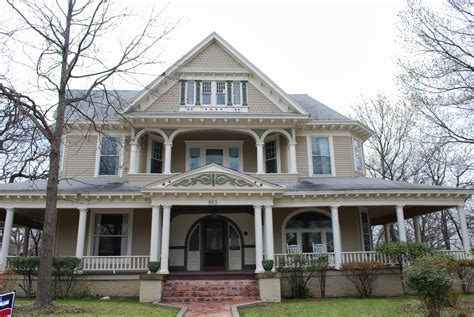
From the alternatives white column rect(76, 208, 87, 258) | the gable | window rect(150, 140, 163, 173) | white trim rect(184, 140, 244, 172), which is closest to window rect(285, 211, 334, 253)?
white trim rect(184, 140, 244, 172)

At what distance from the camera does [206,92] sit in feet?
61.3

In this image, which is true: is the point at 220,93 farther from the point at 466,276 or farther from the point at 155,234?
the point at 466,276

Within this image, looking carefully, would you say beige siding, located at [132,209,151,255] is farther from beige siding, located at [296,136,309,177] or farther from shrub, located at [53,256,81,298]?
beige siding, located at [296,136,309,177]

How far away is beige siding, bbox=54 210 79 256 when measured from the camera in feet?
55.4

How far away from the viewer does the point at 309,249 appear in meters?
17.5

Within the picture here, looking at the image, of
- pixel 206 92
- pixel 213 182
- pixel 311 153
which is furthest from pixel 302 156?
pixel 213 182

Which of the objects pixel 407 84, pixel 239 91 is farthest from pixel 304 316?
pixel 239 91

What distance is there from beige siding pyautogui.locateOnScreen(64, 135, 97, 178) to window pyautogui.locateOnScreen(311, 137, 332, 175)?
1034 centimetres

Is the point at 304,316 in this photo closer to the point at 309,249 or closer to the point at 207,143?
the point at 309,249

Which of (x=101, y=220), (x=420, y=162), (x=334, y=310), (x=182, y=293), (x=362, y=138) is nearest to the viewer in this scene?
(x=334, y=310)

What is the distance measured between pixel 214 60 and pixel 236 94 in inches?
79.5

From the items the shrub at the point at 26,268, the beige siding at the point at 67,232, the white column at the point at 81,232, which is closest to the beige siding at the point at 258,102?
the white column at the point at 81,232

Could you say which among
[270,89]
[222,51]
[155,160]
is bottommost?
[155,160]

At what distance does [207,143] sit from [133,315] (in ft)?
33.8
